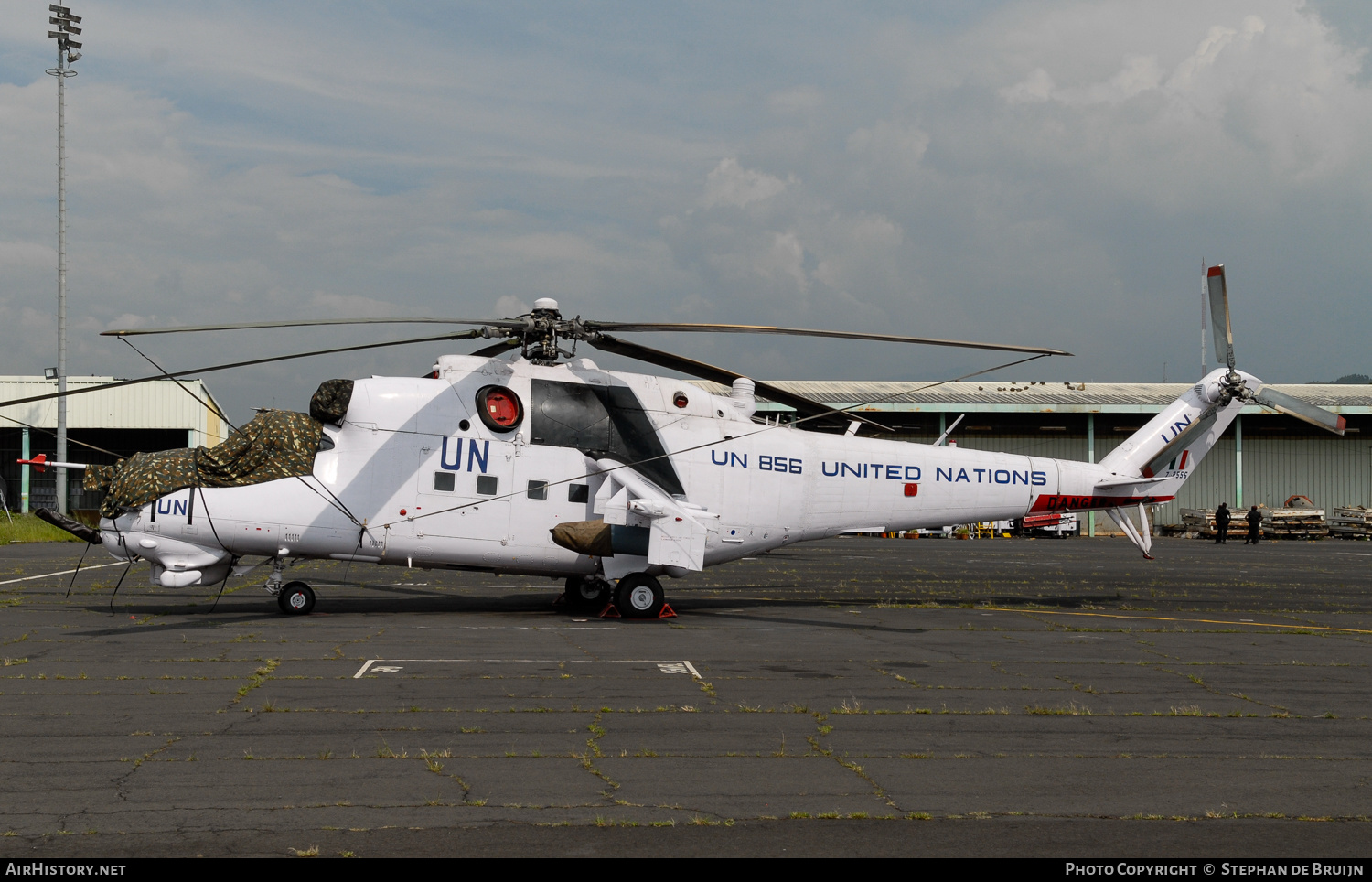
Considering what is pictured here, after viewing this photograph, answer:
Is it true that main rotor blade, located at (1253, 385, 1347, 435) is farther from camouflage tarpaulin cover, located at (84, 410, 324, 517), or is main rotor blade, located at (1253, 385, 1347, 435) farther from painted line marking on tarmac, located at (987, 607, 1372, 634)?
camouflage tarpaulin cover, located at (84, 410, 324, 517)

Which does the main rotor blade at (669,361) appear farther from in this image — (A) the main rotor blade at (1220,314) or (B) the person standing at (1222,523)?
(B) the person standing at (1222,523)

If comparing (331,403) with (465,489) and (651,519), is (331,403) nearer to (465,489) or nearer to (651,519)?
(465,489)

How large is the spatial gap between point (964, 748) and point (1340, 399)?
242 ft

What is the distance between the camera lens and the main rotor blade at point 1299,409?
1911 centimetres

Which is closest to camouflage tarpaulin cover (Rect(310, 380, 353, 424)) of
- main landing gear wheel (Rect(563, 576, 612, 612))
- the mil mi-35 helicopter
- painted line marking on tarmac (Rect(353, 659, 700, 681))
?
the mil mi-35 helicopter

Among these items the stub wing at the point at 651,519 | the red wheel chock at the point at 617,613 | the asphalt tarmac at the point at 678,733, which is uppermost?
the stub wing at the point at 651,519

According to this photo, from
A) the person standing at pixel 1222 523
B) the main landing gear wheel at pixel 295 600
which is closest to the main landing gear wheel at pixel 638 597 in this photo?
the main landing gear wheel at pixel 295 600

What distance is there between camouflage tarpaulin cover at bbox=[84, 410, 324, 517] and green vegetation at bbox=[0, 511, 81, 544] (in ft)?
94.8

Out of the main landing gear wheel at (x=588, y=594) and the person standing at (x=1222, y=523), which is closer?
the main landing gear wheel at (x=588, y=594)

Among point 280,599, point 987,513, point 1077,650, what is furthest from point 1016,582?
point 280,599

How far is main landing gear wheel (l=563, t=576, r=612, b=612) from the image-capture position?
1819 centimetres

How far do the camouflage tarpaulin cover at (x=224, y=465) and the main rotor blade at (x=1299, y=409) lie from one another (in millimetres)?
16959

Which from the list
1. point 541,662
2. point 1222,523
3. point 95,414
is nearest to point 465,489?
point 541,662

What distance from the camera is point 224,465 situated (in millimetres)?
15891
